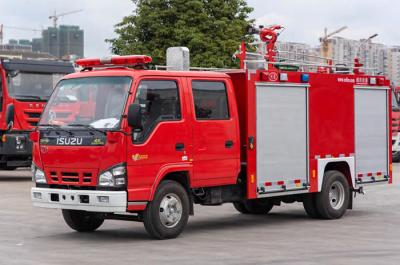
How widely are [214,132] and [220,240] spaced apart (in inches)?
64.4

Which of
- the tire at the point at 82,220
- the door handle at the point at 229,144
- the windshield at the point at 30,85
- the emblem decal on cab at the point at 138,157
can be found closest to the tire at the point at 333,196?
the door handle at the point at 229,144

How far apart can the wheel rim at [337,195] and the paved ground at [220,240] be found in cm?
33

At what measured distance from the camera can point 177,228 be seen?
1183cm

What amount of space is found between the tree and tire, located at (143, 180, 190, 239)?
91.9 feet

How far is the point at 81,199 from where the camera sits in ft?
37.5

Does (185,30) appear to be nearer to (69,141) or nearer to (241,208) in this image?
(241,208)

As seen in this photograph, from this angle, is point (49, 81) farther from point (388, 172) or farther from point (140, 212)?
point (140, 212)

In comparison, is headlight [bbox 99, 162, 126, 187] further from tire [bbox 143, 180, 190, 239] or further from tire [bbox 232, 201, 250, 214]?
tire [bbox 232, 201, 250, 214]

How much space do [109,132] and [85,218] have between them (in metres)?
2.16

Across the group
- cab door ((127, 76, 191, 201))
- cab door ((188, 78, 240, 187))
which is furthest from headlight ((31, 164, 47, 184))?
cab door ((188, 78, 240, 187))

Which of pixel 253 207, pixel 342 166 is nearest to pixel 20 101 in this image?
pixel 253 207

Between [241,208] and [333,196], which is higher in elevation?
[333,196]

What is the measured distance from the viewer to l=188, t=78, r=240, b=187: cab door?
12.2 metres

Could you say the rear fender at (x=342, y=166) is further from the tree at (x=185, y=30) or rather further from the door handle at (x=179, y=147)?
the tree at (x=185, y=30)
